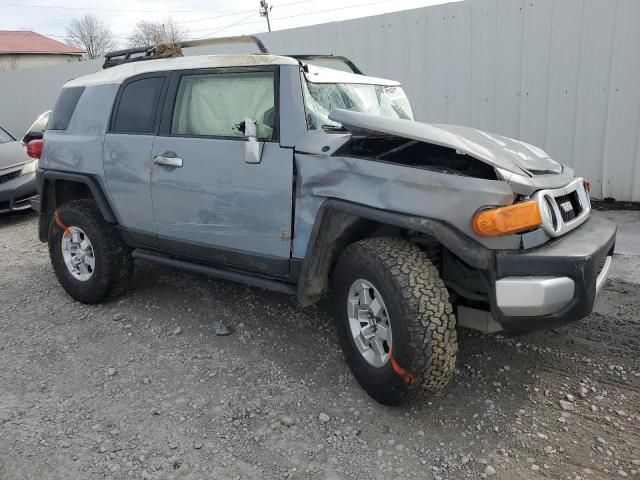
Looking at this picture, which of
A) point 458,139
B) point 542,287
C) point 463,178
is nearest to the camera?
point 542,287

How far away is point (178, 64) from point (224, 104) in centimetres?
58

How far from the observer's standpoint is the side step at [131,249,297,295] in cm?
348

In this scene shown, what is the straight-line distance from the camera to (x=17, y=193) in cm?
791

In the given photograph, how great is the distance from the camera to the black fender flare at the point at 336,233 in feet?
8.70

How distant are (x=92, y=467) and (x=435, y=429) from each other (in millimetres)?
1685

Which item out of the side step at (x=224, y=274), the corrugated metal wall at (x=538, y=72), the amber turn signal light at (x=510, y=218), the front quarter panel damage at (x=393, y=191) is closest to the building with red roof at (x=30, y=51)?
the corrugated metal wall at (x=538, y=72)

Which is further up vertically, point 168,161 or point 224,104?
point 224,104

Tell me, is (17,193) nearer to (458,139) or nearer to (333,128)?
(333,128)

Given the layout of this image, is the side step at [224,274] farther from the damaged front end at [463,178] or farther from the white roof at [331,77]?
the white roof at [331,77]

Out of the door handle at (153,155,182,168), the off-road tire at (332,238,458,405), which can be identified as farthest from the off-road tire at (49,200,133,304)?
the off-road tire at (332,238,458,405)

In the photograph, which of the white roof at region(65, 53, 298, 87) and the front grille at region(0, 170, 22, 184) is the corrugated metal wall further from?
the front grille at region(0, 170, 22, 184)

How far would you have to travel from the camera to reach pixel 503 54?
6.69 m

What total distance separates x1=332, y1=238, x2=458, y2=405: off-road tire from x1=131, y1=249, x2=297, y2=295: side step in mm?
656

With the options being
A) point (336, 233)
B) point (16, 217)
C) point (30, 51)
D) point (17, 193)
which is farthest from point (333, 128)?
point (30, 51)
